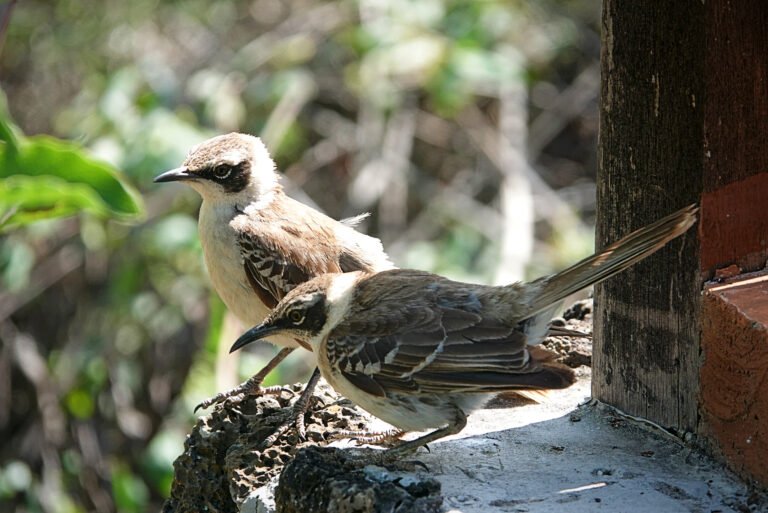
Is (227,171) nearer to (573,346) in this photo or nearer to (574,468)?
(573,346)

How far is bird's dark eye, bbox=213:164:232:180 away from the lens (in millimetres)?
5172

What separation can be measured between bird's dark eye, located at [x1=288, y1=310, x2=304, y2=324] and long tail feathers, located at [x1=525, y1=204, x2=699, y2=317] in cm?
103

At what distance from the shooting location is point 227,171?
5.18 m

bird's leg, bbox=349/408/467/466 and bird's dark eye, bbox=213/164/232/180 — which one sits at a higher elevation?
bird's dark eye, bbox=213/164/232/180

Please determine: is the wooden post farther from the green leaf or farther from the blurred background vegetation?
the blurred background vegetation

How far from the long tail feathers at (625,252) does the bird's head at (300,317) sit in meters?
0.95

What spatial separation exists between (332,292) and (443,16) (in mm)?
4490

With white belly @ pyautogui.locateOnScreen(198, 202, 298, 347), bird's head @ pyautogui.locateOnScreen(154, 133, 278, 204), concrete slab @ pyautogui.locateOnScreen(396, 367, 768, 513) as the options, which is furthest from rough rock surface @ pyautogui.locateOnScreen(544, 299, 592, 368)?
bird's head @ pyautogui.locateOnScreen(154, 133, 278, 204)

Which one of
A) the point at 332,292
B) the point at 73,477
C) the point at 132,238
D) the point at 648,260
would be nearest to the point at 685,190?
the point at 648,260

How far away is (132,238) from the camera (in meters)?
7.58

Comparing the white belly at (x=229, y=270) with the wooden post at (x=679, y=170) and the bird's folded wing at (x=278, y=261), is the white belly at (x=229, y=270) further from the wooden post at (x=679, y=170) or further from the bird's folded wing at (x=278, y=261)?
the wooden post at (x=679, y=170)

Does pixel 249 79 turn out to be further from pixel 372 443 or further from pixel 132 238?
pixel 372 443

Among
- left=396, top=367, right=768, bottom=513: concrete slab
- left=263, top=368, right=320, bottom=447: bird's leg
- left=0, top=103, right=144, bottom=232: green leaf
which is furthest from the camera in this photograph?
left=263, top=368, right=320, bottom=447: bird's leg

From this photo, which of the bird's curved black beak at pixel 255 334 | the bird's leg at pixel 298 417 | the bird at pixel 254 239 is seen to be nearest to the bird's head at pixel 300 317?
the bird's curved black beak at pixel 255 334
